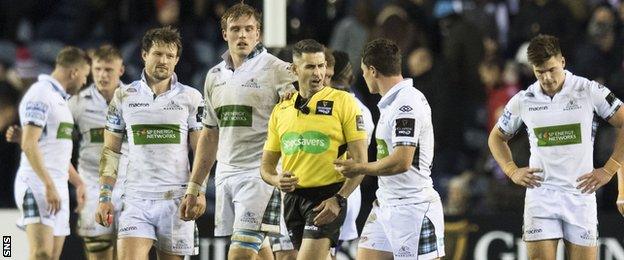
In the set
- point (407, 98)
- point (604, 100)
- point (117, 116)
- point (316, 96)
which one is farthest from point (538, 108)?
point (117, 116)

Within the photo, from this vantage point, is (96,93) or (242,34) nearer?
(242,34)

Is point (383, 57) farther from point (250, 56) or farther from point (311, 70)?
point (250, 56)

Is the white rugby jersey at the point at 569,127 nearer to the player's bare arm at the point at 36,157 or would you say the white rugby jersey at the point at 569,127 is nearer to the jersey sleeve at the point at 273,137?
the jersey sleeve at the point at 273,137

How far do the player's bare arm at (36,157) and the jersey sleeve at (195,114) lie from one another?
6.44ft

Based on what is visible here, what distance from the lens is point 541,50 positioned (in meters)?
10.9

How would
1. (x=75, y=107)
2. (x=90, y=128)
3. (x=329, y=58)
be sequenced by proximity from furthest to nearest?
(x=75, y=107) < (x=90, y=128) < (x=329, y=58)

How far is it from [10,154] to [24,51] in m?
1.91

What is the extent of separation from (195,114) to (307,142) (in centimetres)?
141

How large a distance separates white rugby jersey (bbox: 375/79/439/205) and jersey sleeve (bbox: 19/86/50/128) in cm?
358

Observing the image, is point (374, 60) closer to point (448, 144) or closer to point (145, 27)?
point (448, 144)

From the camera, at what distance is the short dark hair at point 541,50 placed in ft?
35.8

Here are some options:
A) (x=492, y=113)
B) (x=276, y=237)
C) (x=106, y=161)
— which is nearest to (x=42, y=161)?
(x=106, y=161)

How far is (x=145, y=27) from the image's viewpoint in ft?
56.0

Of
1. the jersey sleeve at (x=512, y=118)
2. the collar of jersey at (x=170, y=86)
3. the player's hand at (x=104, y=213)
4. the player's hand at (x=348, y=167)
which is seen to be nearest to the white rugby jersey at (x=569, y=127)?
the jersey sleeve at (x=512, y=118)
